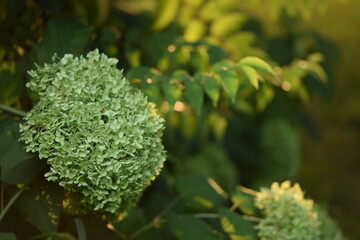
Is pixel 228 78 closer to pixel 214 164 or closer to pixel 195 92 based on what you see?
pixel 195 92

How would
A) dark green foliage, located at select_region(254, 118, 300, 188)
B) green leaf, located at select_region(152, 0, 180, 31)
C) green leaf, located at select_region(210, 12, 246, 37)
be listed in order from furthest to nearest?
dark green foliage, located at select_region(254, 118, 300, 188), green leaf, located at select_region(210, 12, 246, 37), green leaf, located at select_region(152, 0, 180, 31)

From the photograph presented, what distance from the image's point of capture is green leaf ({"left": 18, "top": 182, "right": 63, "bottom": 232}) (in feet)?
5.52

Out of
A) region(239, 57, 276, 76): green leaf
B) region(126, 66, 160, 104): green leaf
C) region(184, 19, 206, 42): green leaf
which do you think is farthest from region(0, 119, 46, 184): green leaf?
region(184, 19, 206, 42): green leaf

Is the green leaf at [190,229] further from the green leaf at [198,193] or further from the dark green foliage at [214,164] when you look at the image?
the dark green foliage at [214,164]

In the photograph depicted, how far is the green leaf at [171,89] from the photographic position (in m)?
1.87

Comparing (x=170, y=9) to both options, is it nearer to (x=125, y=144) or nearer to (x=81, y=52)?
(x=81, y=52)

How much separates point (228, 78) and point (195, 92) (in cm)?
13

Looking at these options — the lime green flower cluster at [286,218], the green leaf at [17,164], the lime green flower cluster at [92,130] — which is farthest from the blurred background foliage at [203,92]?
the lime green flower cluster at [286,218]

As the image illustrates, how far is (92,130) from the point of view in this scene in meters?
1.55

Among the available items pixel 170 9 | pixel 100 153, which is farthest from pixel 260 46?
pixel 100 153

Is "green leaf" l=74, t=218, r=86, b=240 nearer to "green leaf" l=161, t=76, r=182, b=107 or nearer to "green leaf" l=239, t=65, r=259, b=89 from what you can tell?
"green leaf" l=161, t=76, r=182, b=107

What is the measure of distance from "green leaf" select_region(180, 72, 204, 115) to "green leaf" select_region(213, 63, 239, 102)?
0.28 ft

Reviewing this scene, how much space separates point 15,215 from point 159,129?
0.74m

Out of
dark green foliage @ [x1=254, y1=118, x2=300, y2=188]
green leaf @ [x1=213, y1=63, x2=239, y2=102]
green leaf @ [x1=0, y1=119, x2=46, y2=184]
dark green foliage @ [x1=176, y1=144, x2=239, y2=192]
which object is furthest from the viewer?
dark green foliage @ [x1=254, y1=118, x2=300, y2=188]
